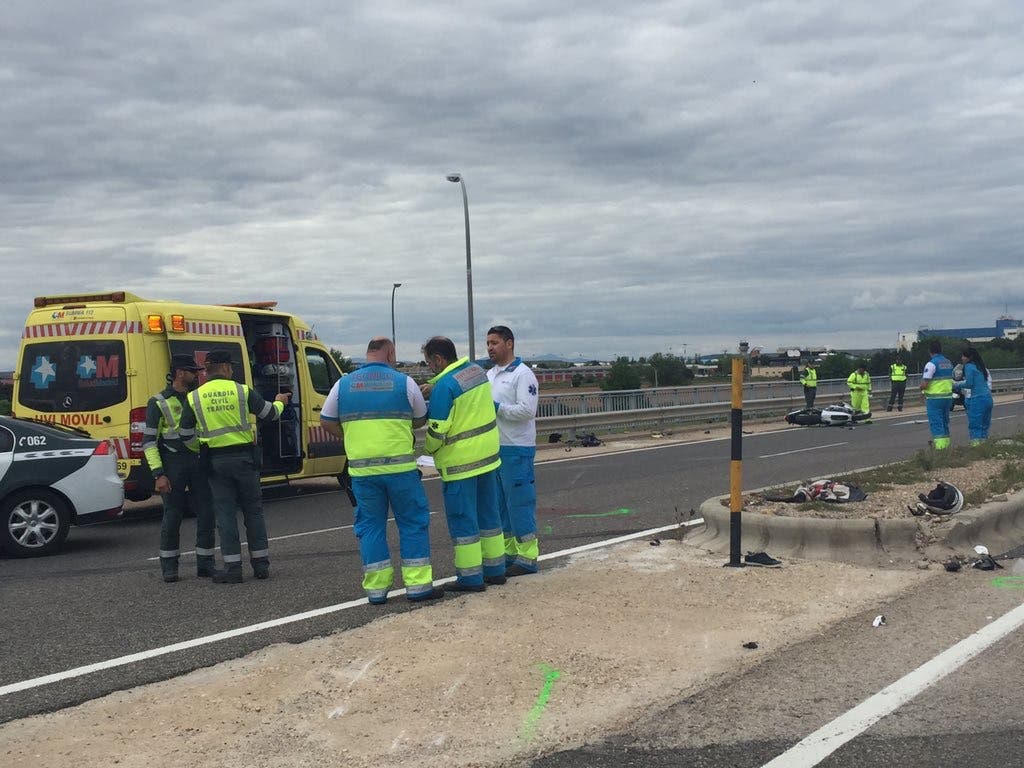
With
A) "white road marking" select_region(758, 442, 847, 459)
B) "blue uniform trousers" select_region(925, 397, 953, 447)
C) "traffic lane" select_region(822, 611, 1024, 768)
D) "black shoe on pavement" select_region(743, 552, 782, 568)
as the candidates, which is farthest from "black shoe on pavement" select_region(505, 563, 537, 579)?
"white road marking" select_region(758, 442, 847, 459)

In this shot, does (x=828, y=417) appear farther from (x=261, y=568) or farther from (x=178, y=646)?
(x=178, y=646)

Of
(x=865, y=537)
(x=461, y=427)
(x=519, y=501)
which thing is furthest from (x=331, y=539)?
(x=865, y=537)

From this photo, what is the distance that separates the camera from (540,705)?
15.6 ft

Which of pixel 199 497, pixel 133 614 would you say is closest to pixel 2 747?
pixel 133 614

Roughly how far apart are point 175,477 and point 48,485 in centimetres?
236

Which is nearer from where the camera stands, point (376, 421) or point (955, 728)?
point (955, 728)

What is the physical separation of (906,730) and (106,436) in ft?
31.7

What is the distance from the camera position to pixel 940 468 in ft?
38.2

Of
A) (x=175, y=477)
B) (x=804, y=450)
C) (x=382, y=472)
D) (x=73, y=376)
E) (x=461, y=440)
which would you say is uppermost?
(x=73, y=376)

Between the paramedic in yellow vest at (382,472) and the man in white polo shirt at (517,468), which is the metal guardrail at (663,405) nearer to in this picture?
the man in white polo shirt at (517,468)

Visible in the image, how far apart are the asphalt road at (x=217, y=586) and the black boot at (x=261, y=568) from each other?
0.11 metres

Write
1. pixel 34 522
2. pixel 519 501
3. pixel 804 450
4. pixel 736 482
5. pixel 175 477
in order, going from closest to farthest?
pixel 736 482
pixel 519 501
pixel 175 477
pixel 34 522
pixel 804 450

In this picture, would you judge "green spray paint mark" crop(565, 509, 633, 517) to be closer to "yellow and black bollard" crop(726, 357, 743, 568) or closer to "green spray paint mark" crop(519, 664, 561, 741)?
"yellow and black bollard" crop(726, 357, 743, 568)

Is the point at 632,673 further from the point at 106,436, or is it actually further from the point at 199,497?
the point at 106,436
